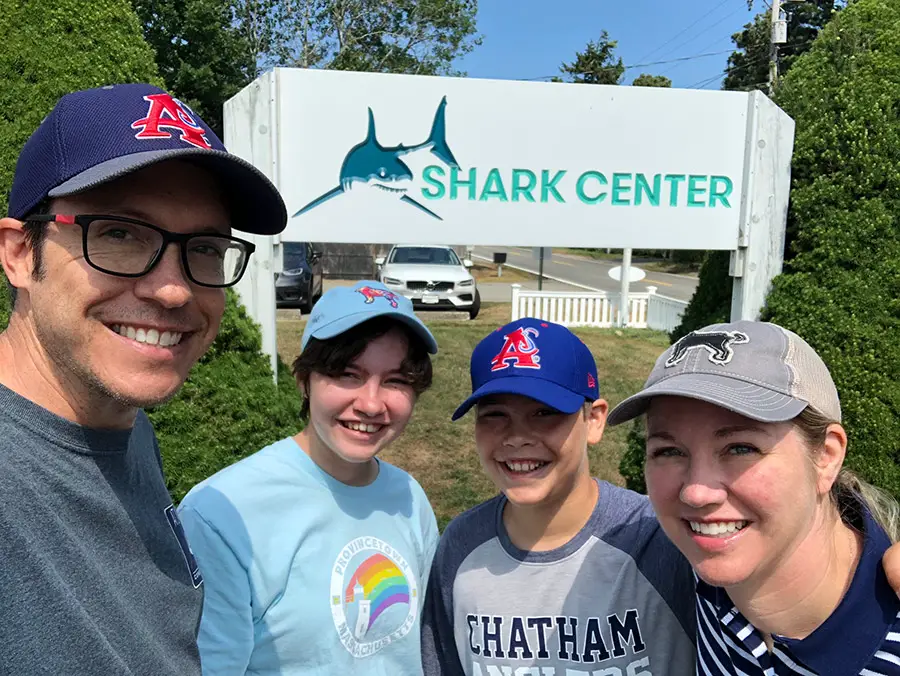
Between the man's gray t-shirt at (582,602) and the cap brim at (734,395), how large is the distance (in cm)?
57

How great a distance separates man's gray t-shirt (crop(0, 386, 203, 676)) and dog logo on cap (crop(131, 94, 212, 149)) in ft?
1.67

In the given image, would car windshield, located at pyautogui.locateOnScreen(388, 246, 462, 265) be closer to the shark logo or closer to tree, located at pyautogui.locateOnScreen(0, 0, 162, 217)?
the shark logo

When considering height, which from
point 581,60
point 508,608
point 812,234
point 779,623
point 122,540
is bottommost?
point 508,608

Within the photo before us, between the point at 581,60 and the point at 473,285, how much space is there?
4029 centimetres

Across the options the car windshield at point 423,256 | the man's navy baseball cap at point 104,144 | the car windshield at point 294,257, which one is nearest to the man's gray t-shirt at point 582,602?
the man's navy baseball cap at point 104,144

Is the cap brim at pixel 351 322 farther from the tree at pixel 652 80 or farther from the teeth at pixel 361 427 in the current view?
the tree at pixel 652 80

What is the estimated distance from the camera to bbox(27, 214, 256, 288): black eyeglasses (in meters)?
1.09

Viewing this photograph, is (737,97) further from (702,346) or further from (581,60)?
(581,60)

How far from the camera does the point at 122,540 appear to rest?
1184 millimetres

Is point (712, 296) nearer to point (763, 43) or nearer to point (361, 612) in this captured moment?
point (361, 612)

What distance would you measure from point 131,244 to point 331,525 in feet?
3.18

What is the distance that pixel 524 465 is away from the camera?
1787 mm

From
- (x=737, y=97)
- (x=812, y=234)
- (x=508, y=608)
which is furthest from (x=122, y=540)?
(x=737, y=97)

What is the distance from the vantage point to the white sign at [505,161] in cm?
340
